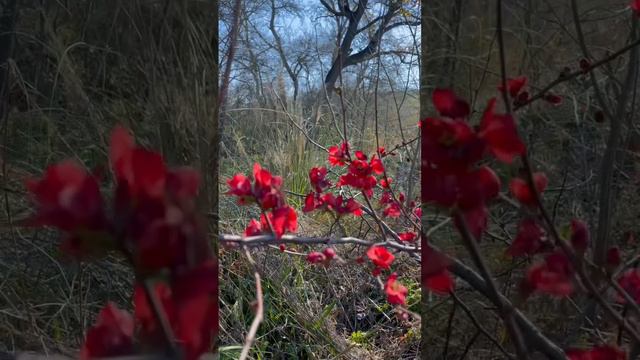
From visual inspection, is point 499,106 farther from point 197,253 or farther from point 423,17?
point 197,253

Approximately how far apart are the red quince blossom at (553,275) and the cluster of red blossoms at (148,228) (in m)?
0.34

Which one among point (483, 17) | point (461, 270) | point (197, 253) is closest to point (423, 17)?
point (483, 17)

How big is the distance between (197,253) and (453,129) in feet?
0.62

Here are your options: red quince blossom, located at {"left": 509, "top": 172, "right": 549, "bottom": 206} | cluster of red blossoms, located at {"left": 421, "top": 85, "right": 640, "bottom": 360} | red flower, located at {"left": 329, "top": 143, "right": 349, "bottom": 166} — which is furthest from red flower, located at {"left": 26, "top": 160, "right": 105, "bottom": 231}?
red flower, located at {"left": 329, "top": 143, "right": 349, "bottom": 166}

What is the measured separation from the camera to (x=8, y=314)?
81 cm

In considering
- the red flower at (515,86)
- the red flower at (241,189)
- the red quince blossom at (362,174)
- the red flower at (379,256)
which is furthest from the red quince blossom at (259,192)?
the red flower at (515,86)

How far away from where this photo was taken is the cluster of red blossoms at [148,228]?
1.02 feet

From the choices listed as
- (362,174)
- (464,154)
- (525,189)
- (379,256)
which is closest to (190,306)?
(464,154)

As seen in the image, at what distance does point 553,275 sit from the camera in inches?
21.6

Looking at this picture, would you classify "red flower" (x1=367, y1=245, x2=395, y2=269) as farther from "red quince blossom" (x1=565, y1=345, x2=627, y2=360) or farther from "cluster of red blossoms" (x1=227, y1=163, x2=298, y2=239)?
"red quince blossom" (x1=565, y1=345, x2=627, y2=360)

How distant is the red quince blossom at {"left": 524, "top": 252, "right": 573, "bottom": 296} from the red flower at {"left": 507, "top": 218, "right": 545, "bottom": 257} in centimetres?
2

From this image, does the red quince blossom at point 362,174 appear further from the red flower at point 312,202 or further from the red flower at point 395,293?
the red flower at point 395,293

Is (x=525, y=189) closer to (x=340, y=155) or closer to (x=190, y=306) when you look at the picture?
(x=190, y=306)

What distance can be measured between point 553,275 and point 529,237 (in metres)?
0.04
